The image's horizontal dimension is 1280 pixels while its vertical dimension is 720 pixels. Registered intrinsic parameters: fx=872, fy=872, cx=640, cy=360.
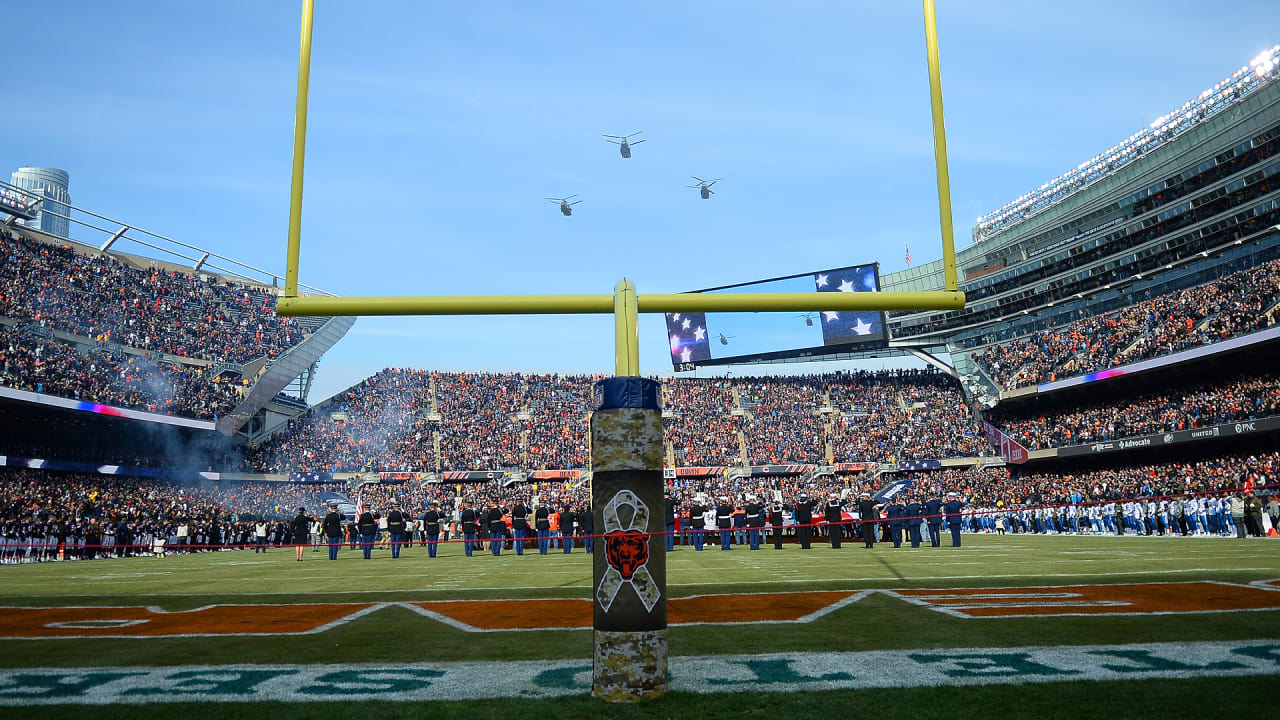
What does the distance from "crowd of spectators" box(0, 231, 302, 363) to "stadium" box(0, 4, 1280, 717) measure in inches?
7.9

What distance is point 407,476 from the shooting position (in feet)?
170

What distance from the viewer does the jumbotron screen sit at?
5244 centimetres

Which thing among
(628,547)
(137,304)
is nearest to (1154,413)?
(628,547)

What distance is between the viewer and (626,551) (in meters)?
5.39

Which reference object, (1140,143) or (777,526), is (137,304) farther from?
(1140,143)

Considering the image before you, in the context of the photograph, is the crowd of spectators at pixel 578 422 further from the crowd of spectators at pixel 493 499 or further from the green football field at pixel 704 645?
the green football field at pixel 704 645

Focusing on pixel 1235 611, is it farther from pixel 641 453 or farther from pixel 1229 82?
pixel 1229 82

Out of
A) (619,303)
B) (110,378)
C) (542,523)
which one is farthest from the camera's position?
(110,378)

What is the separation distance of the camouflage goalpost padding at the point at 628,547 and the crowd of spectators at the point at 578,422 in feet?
155

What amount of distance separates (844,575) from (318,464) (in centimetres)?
4245

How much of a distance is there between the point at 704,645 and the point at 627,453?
270 centimetres

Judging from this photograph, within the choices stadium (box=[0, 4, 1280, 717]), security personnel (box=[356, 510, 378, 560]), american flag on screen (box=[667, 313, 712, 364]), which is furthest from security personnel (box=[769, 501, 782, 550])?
american flag on screen (box=[667, 313, 712, 364])

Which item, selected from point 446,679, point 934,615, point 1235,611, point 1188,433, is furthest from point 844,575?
point 1188,433

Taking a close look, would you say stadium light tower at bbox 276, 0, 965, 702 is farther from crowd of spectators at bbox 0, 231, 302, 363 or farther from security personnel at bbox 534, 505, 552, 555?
crowd of spectators at bbox 0, 231, 302, 363
